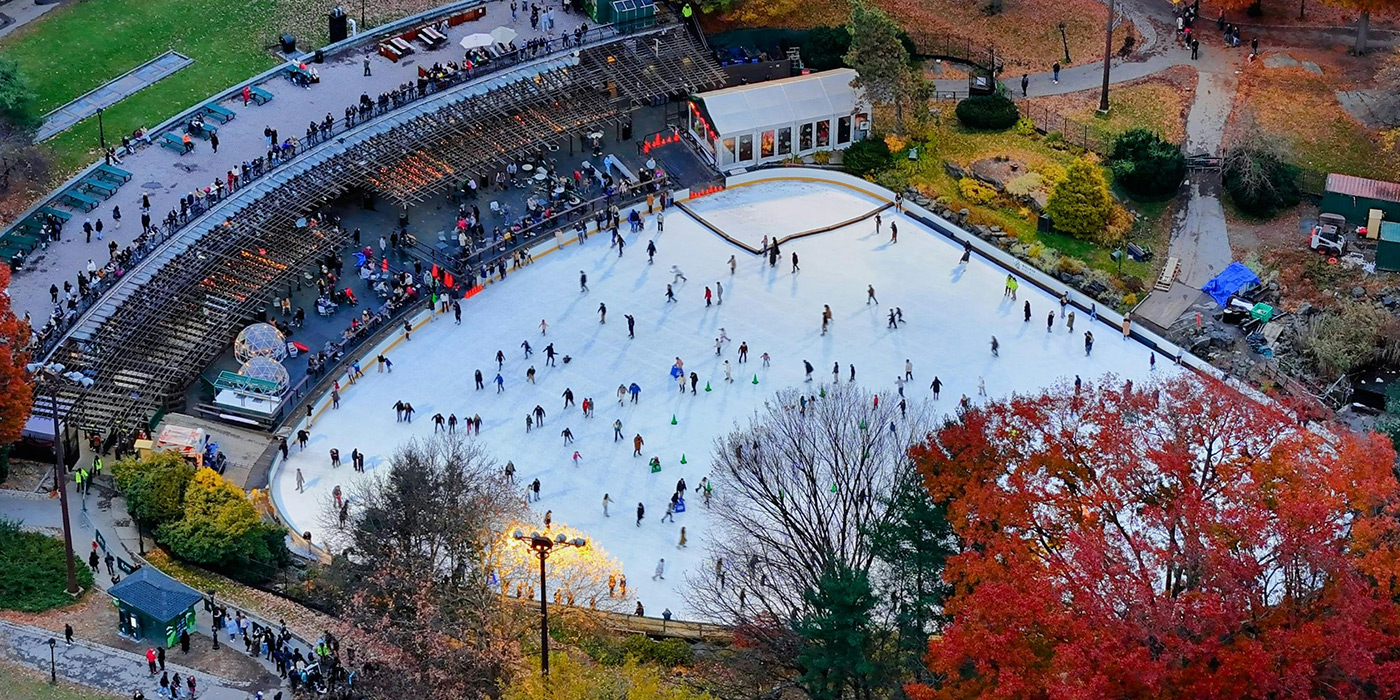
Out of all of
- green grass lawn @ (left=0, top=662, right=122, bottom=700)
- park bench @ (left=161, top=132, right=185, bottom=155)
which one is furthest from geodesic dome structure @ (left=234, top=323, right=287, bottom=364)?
green grass lawn @ (left=0, top=662, right=122, bottom=700)

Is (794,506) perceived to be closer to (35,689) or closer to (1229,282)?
(35,689)

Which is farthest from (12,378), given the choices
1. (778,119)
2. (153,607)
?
(778,119)

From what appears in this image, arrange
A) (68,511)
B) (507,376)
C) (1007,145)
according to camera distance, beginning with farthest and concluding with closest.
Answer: (1007,145)
(507,376)
(68,511)

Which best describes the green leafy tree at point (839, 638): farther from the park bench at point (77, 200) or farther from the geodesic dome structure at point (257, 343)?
the park bench at point (77, 200)

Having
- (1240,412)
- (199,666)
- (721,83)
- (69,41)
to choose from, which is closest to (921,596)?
(1240,412)

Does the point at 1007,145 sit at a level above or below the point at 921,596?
above

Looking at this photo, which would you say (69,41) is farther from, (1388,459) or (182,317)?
(1388,459)

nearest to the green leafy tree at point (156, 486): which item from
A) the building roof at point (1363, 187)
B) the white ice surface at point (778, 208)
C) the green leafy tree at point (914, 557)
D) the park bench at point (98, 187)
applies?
the park bench at point (98, 187)
